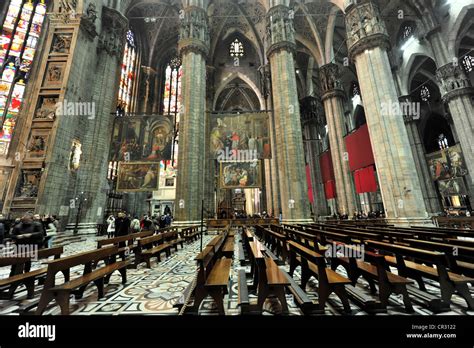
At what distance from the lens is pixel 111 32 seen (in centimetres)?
1164

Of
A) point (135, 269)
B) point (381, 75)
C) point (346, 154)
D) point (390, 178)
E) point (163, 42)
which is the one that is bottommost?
point (135, 269)

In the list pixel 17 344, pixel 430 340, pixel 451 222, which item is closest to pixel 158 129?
pixel 17 344

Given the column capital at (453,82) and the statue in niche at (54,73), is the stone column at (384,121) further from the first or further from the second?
the statue in niche at (54,73)

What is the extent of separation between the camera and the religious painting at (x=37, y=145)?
24.2 ft

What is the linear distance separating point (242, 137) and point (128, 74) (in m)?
13.5

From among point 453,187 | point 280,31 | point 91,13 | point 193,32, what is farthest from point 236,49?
point 453,187

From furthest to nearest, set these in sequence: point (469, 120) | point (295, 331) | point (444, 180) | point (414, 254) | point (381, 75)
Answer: point (444, 180), point (469, 120), point (381, 75), point (414, 254), point (295, 331)

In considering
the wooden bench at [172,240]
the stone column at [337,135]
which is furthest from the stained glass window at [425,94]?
the wooden bench at [172,240]

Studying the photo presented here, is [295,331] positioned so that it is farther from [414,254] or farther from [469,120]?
[469,120]

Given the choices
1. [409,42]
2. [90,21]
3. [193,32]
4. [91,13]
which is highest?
[409,42]

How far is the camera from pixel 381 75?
33.0 feet

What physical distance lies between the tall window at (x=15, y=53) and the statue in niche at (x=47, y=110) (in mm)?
5478

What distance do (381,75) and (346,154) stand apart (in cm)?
630

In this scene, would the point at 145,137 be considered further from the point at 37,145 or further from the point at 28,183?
the point at 28,183
